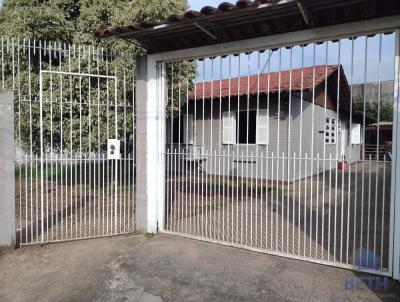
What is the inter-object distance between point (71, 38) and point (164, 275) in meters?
6.26

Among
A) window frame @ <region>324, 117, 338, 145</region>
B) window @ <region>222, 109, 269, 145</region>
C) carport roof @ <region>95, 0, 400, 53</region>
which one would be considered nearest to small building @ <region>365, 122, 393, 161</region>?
window frame @ <region>324, 117, 338, 145</region>

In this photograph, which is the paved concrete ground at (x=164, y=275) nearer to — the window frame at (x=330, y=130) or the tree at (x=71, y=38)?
the window frame at (x=330, y=130)

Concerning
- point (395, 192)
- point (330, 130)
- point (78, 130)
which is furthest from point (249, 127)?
point (395, 192)

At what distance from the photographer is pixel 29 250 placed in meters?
4.53

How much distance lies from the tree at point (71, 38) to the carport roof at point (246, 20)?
2114mm

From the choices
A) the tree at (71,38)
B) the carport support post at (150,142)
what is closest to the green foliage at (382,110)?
the carport support post at (150,142)

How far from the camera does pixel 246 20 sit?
13.0ft

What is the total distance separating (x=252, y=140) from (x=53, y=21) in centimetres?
724

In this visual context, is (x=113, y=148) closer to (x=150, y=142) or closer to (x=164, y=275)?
(x=150, y=142)

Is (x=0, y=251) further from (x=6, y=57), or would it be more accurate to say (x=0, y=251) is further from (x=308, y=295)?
(x=6, y=57)

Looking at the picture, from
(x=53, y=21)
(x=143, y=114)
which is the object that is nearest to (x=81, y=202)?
(x=143, y=114)

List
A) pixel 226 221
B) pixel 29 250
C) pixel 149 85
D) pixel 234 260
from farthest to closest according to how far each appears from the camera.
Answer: pixel 226 221 < pixel 149 85 < pixel 29 250 < pixel 234 260

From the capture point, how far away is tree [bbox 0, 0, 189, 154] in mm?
6781

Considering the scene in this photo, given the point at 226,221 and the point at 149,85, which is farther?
the point at 226,221
